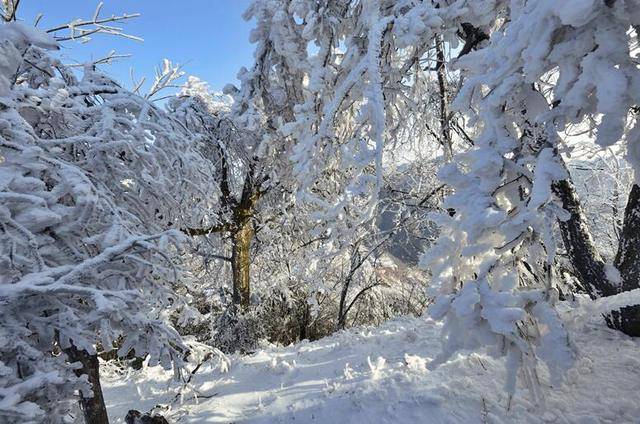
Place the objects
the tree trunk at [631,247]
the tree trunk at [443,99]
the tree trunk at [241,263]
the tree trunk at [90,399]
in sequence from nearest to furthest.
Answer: the tree trunk at [631,247] → the tree trunk at [90,399] → the tree trunk at [443,99] → the tree trunk at [241,263]

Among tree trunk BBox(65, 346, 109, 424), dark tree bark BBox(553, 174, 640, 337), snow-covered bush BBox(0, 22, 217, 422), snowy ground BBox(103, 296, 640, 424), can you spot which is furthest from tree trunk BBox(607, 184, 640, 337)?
tree trunk BBox(65, 346, 109, 424)

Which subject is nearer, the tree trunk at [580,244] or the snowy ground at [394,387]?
the snowy ground at [394,387]

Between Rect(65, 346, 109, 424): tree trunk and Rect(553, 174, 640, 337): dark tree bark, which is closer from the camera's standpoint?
Rect(553, 174, 640, 337): dark tree bark

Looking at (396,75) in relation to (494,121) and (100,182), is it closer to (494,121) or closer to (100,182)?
(494,121)

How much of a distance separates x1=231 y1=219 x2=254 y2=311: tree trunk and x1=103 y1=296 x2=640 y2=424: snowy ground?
7.86 ft

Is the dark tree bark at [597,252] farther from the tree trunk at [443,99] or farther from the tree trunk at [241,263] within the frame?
the tree trunk at [241,263]

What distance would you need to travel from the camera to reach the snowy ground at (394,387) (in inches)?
113

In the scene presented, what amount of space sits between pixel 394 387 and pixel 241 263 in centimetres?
513

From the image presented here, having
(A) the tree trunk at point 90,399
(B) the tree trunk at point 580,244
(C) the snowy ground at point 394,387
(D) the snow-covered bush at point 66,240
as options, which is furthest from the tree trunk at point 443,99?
(A) the tree trunk at point 90,399

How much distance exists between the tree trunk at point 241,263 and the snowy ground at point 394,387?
240 centimetres

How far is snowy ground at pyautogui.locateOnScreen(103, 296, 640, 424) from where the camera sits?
288cm

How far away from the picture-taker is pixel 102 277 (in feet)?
8.09

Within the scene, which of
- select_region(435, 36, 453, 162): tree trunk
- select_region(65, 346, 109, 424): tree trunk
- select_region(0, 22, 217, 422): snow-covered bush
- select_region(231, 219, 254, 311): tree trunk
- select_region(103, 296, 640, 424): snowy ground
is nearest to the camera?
select_region(0, 22, 217, 422): snow-covered bush

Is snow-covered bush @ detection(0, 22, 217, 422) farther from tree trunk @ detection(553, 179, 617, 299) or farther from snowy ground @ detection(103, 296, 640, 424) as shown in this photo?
tree trunk @ detection(553, 179, 617, 299)
